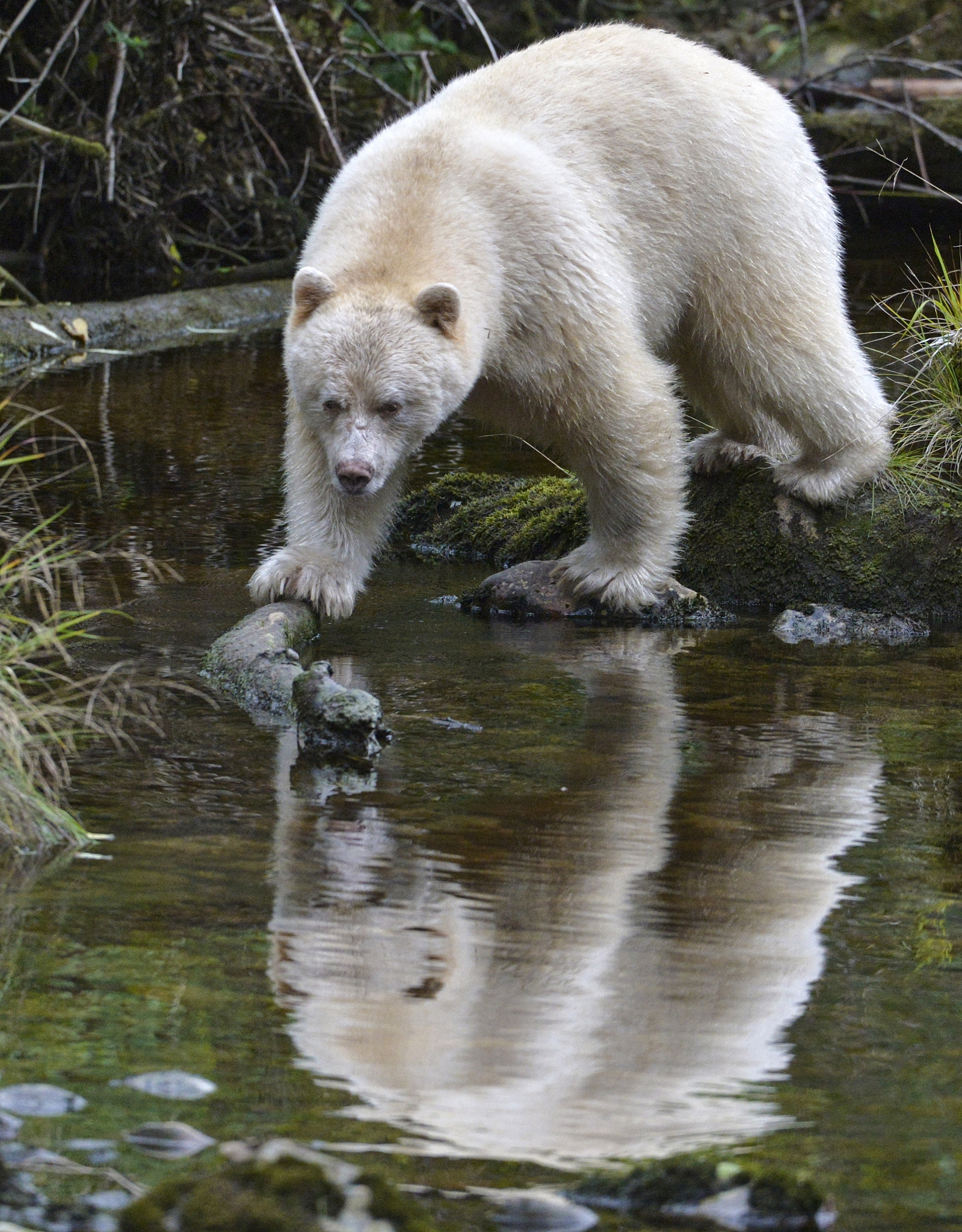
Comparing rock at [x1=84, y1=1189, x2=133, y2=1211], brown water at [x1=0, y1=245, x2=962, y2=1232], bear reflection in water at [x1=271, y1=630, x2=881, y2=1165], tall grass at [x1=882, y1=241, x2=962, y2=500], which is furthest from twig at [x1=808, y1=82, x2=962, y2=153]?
rock at [x1=84, y1=1189, x2=133, y2=1211]

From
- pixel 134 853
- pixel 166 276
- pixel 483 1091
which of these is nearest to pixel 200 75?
pixel 166 276

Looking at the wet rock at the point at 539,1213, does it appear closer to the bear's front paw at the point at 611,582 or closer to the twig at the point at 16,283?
the bear's front paw at the point at 611,582

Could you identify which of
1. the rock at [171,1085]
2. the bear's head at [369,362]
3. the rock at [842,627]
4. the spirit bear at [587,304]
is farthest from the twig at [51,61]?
the rock at [171,1085]

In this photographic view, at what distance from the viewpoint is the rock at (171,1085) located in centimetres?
268

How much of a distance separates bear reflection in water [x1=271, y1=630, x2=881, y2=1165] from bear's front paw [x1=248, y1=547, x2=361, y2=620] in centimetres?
126

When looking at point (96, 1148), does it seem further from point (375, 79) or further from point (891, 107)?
point (891, 107)

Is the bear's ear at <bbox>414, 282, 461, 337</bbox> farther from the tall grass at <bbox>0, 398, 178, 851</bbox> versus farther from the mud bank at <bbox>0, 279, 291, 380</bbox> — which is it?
the mud bank at <bbox>0, 279, 291, 380</bbox>

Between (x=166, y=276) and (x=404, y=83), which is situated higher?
(x=404, y=83)

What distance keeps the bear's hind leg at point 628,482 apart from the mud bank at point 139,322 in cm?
510

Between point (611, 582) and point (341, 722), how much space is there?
6.45 feet

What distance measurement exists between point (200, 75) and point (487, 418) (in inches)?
289

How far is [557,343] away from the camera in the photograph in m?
5.62

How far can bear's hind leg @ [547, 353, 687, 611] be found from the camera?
19.0 feet

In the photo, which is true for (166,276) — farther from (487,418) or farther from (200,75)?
(487,418)
